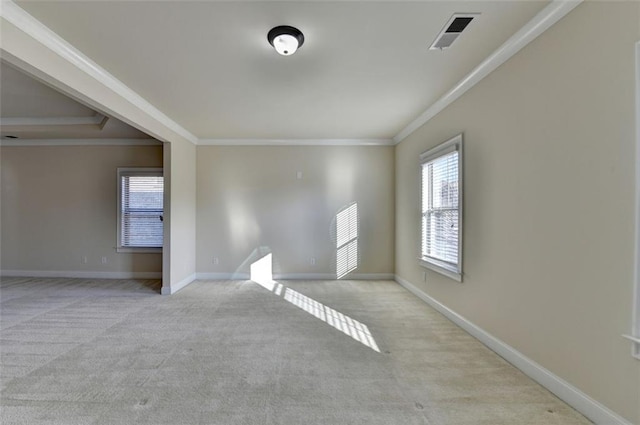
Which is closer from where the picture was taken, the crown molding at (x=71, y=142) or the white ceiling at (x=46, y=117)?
the white ceiling at (x=46, y=117)

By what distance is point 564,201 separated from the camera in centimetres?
185

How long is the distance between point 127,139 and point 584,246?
21.6 ft

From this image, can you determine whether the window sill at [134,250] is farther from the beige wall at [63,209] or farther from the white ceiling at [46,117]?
the white ceiling at [46,117]

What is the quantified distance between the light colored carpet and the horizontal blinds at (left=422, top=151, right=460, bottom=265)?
0.80m

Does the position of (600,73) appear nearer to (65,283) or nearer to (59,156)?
(65,283)

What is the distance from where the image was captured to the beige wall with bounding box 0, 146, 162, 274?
5281mm

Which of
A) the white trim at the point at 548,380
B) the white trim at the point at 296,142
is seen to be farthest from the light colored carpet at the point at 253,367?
the white trim at the point at 296,142

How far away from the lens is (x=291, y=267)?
5.25m

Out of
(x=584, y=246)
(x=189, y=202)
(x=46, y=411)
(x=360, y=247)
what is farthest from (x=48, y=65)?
(x=360, y=247)

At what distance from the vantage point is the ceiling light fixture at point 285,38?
2062 millimetres

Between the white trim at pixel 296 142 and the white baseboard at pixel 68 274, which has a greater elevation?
the white trim at pixel 296 142

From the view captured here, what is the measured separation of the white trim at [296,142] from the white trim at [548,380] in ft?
10.8

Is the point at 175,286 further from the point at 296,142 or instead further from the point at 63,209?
the point at 296,142

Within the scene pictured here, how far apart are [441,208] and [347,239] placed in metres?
2.07
